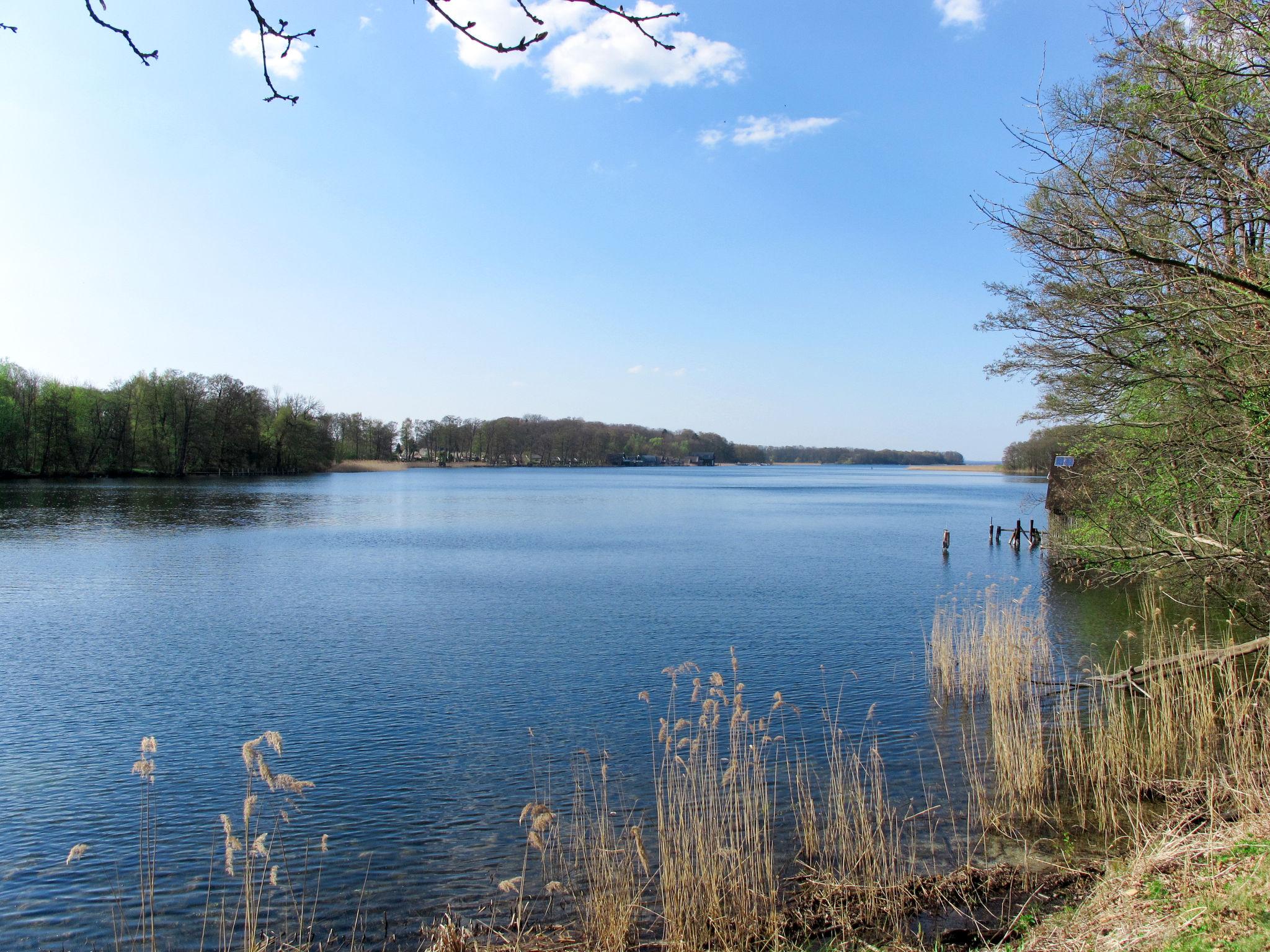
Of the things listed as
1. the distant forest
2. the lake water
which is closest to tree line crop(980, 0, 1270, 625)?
the lake water

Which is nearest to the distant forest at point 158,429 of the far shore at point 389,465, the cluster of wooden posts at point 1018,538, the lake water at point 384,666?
the far shore at point 389,465

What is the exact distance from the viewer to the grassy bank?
17.9 feet

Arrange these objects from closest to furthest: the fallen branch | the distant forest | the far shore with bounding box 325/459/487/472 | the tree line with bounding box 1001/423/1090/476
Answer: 1. the fallen branch
2. the tree line with bounding box 1001/423/1090/476
3. the distant forest
4. the far shore with bounding box 325/459/487/472

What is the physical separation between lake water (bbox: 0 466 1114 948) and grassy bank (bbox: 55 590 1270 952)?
0.31 meters

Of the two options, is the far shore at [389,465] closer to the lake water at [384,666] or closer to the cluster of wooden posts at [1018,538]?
the lake water at [384,666]

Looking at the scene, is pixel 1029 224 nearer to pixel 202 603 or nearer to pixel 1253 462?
pixel 1253 462

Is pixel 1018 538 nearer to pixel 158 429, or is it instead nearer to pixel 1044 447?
pixel 1044 447

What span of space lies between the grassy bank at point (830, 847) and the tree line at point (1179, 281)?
1.70 m

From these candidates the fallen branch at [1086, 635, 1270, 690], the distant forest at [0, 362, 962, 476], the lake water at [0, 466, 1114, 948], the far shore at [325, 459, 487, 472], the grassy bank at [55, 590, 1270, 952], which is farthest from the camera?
the far shore at [325, 459, 487, 472]

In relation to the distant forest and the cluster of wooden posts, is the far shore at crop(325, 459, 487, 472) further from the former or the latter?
the cluster of wooden posts

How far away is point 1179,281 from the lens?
17.6 ft

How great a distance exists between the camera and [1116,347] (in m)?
11.2

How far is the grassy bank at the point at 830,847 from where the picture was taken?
547 centimetres

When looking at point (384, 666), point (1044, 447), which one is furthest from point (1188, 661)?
point (1044, 447)
